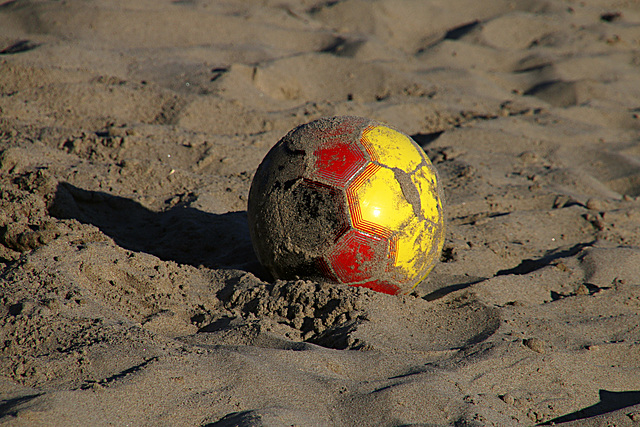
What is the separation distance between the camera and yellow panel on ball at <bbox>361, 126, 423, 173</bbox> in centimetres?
289

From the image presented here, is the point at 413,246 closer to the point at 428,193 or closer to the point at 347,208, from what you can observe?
the point at 428,193

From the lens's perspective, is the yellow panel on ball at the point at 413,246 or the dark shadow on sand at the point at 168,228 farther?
the dark shadow on sand at the point at 168,228

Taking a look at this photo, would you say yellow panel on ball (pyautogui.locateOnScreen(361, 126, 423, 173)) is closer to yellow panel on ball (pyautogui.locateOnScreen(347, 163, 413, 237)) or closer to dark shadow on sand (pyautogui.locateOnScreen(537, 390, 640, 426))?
yellow panel on ball (pyautogui.locateOnScreen(347, 163, 413, 237))

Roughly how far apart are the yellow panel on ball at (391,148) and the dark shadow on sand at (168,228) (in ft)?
3.37

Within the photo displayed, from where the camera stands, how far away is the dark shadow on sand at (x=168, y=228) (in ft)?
11.9

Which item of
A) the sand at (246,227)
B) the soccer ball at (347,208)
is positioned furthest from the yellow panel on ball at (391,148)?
the sand at (246,227)

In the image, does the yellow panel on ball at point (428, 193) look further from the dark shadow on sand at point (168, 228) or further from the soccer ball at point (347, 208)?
the dark shadow on sand at point (168, 228)

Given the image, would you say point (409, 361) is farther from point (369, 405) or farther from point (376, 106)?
point (376, 106)

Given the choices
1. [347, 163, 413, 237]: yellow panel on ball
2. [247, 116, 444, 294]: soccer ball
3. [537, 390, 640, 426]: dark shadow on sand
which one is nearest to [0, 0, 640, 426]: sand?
[537, 390, 640, 426]: dark shadow on sand

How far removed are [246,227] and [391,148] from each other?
147 cm

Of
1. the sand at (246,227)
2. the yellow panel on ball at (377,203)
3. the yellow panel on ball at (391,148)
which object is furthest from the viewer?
the yellow panel on ball at (391,148)

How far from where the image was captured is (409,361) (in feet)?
8.20

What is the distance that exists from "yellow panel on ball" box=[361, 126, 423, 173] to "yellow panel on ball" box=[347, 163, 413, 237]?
0.07 m

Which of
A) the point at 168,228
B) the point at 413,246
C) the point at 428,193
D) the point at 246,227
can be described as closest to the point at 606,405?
the point at 413,246
